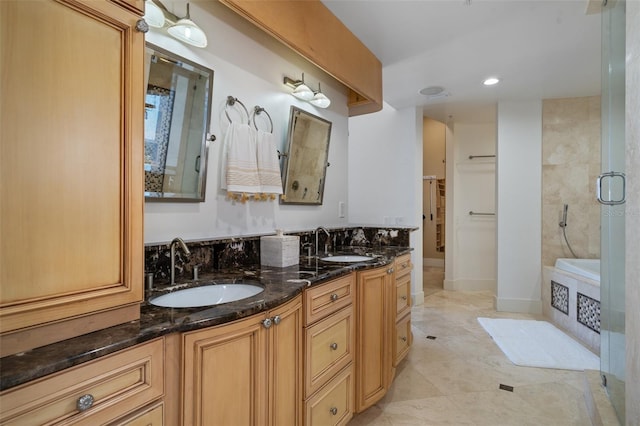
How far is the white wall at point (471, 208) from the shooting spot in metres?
4.79

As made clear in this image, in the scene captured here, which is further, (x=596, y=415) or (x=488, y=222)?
(x=488, y=222)

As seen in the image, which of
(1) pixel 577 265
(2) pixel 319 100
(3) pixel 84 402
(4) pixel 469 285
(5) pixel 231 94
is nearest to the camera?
(3) pixel 84 402

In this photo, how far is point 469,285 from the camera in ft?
15.8

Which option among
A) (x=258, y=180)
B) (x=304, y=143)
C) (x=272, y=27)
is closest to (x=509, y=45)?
(x=304, y=143)

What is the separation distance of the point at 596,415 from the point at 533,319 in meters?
2.17

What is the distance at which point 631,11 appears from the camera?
1231 millimetres

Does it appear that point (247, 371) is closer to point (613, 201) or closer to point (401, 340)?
point (401, 340)

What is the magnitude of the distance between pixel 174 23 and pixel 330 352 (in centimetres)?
163

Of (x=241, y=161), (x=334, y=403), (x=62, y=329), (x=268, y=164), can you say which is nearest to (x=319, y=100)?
(x=268, y=164)

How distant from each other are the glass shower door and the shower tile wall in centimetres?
213

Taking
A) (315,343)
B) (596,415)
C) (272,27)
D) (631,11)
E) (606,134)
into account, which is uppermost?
(272,27)

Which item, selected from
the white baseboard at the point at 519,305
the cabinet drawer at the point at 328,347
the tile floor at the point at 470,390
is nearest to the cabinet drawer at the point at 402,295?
the tile floor at the point at 470,390

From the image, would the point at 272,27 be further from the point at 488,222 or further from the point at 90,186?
the point at 488,222

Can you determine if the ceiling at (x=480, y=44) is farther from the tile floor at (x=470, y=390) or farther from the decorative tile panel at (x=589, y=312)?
the tile floor at (x=470, y=390)
